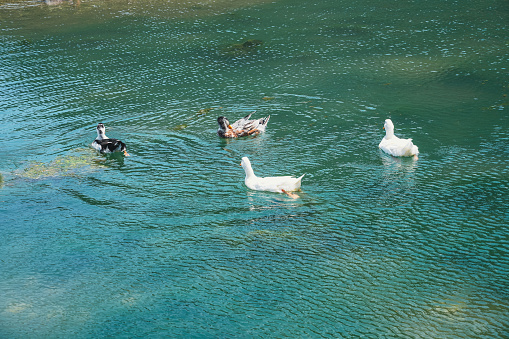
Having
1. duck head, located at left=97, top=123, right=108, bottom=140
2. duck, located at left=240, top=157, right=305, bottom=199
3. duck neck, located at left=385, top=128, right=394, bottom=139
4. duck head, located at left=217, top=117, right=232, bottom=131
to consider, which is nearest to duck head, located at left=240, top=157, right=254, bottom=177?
duck, located at left=240, top=157, right=305, bottom=199

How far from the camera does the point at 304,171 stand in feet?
47.8

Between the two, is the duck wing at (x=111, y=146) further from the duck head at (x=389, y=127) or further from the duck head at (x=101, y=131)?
the duck head at (x=389, y=127)

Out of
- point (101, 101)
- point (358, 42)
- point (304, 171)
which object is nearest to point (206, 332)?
point (304, 171)

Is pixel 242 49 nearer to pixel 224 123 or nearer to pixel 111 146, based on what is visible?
pixel 224 123

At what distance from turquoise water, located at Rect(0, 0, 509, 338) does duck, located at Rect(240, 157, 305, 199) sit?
208 millimetres

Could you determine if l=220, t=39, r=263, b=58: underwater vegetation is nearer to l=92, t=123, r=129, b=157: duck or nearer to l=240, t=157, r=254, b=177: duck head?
l=92, t=123, r=129, b=157: duck

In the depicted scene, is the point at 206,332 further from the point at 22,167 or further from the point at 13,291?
the point at 22,167

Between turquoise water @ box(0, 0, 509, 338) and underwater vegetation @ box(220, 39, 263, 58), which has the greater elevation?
underwater vegetation @ box(220, 39, 263, 58)

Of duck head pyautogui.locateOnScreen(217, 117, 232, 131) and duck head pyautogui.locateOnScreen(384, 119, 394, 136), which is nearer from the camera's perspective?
duck head pyautogui.locateOnScreen(384, 119, 394, 136)

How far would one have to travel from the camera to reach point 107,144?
1634cm

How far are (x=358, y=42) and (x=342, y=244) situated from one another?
1611 cm

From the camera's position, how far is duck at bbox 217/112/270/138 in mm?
17227

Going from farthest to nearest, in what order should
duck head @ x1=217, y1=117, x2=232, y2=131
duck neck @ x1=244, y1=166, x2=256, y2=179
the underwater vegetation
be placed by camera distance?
the underwater vegetation < duck head @ x1=217, y1=117, x2=232, y2=131 < duck neck @ x1=244, y1=166, x2=256, y2=179

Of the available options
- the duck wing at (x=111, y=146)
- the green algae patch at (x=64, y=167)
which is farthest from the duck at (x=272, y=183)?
the green algae patch at (x=64, y=167)
